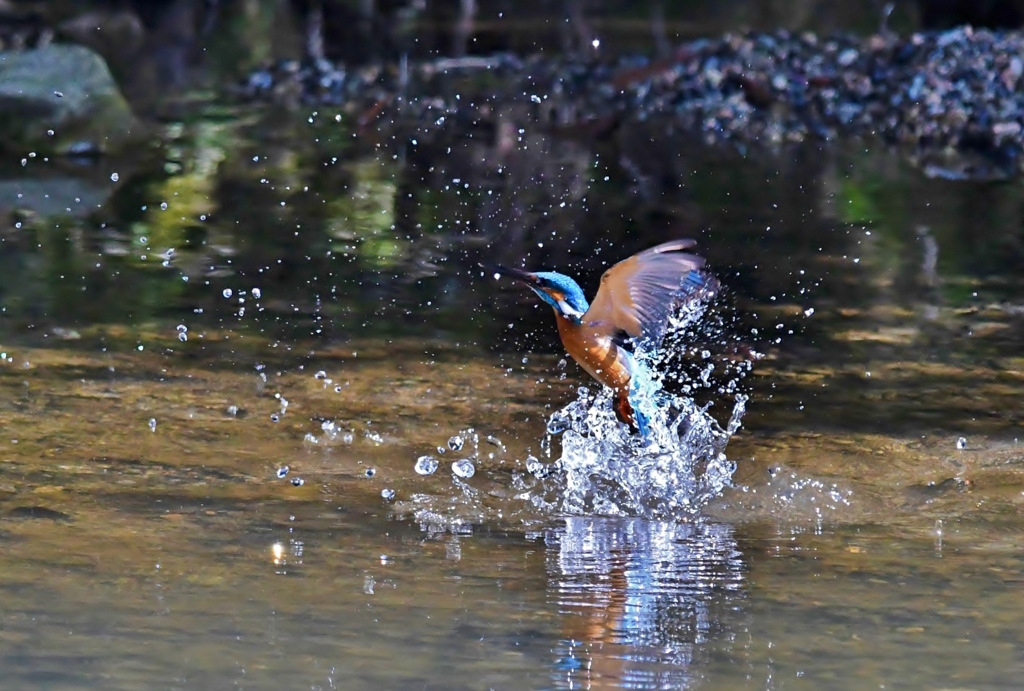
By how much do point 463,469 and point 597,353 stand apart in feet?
1.79

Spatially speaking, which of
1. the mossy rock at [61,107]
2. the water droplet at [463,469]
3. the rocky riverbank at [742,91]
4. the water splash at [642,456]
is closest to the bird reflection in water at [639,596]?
the water splash at [642,456]

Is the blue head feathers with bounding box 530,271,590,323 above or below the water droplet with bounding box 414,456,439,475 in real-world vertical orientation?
above

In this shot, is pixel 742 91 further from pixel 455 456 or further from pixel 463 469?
pixel 463 469

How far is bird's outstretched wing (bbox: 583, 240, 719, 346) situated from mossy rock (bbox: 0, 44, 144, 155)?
7717 mm

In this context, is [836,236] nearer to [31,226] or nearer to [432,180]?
[432,180]

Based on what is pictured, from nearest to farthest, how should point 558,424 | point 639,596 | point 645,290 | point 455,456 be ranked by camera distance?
point 639,596 → point 645,290 → point 455,456 → point 558,424

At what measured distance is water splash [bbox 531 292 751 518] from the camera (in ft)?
16.6

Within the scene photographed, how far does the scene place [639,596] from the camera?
13.6 ft

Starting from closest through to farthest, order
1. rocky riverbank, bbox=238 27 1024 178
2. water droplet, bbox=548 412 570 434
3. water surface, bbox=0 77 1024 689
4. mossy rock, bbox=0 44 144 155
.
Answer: water surface, bbox=0 77 1024 689
water droplet, bbox=548 412 570 434
mossy rock, bbox=0 44 144 155
rocky riverbank, bbox=238 27 1024 178

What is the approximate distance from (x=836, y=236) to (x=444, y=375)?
370 centimetres

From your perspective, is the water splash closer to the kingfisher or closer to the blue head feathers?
the kingfisher

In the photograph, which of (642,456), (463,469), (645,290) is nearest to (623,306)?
(645,290)

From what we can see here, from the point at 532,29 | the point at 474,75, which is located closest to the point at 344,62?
the point at 474,75

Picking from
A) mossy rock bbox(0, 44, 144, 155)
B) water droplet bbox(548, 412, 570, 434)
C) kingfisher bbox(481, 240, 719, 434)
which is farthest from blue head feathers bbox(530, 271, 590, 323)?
mossy rock bbox(0, 44, 144, 155)
